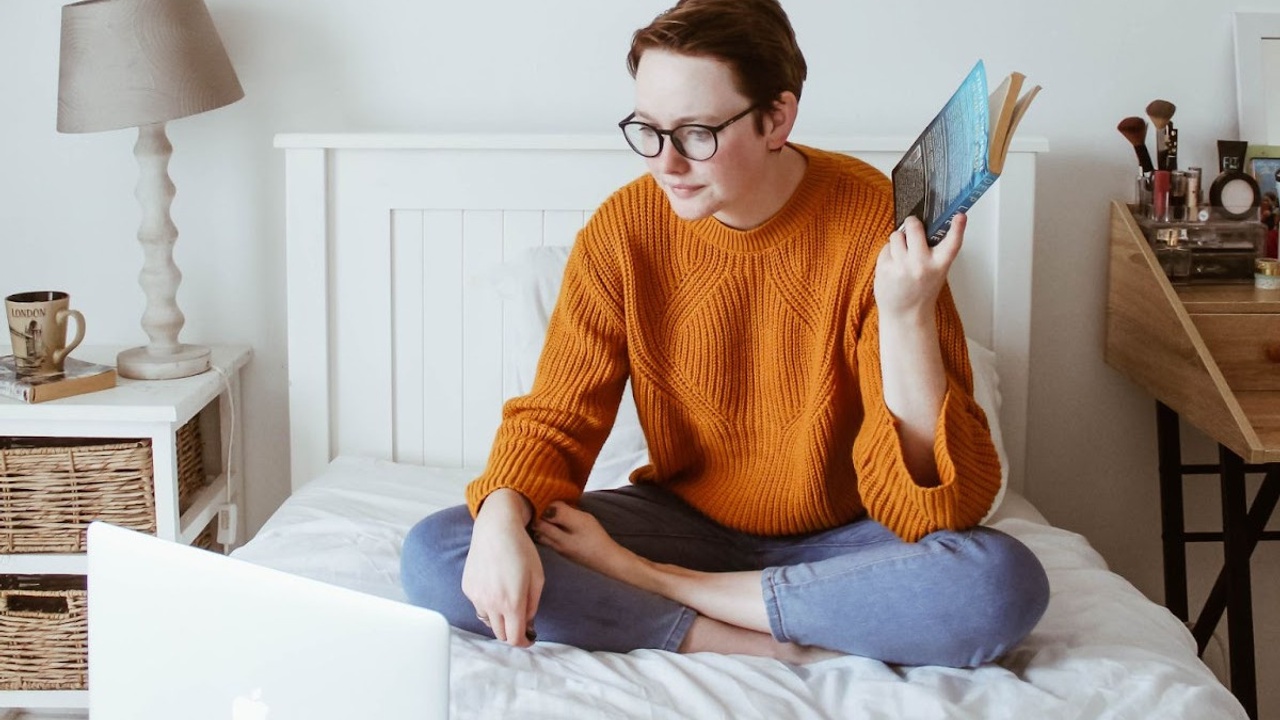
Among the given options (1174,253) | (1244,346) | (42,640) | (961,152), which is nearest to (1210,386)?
(1244,346)

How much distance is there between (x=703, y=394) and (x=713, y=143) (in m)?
0.32

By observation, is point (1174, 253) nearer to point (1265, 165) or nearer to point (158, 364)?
point (1265, 165)

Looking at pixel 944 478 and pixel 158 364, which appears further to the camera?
pixel 158 364

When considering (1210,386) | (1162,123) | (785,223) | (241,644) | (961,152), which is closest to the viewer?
(241,644)

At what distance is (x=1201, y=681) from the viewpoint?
51.7 inches

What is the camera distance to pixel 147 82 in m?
1.89

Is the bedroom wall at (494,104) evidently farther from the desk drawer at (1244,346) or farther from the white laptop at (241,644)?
the white laptop at (241,644)

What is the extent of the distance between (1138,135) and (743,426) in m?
0.89

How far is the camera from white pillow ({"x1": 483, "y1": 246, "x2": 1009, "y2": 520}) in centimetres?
185

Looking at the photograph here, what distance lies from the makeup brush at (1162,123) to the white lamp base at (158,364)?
147 centimetres

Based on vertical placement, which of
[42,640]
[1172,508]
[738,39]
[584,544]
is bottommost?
[42,640]

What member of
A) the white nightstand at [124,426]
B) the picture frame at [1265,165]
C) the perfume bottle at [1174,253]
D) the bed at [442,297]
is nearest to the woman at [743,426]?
the bed at [442,297]

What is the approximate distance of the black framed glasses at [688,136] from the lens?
1.30m

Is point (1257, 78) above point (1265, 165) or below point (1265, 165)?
above
